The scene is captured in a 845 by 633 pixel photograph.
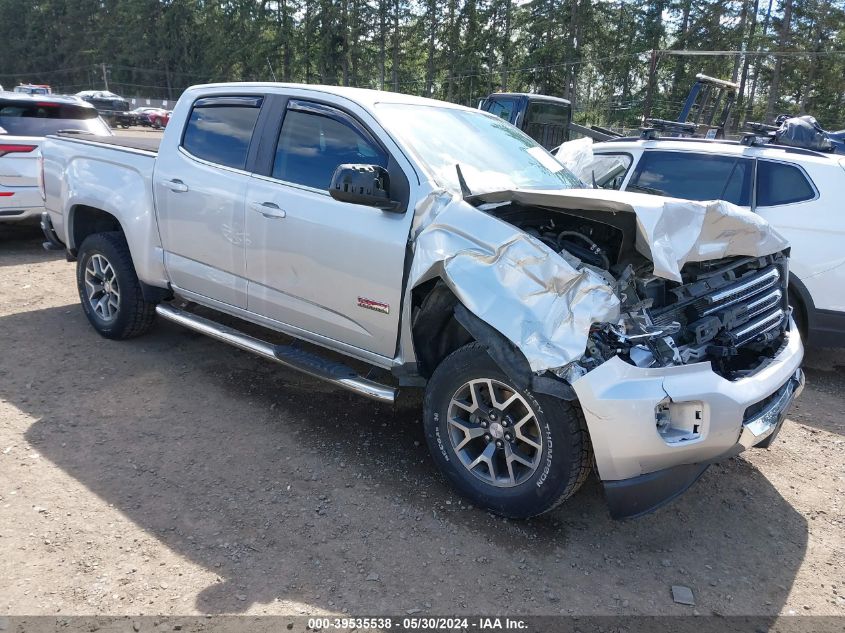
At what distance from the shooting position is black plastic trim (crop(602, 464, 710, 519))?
8.55 feet

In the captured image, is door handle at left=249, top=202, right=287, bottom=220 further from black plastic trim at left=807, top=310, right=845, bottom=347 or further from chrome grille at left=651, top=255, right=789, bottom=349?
black plastic trim at left=807, top=310, right=845, bottom=347

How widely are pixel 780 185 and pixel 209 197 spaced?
14.6 ft

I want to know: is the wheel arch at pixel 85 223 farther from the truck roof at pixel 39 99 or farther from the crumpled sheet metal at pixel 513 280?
the truck roof at pixel 39 99

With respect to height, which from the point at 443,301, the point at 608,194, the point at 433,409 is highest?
the point at 608,194

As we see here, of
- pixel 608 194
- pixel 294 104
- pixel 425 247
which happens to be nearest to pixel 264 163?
pixel 294 104

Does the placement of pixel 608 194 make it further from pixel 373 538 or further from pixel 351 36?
pixel 351 36

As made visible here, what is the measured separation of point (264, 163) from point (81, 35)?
266 ft

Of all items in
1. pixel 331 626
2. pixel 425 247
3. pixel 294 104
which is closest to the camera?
pixel 331 626

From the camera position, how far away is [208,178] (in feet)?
13.5

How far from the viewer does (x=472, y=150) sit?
3740 millimetres

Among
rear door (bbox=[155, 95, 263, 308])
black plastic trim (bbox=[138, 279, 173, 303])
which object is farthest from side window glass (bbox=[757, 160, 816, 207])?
black plastic trim (bbox=[138, 279, 173, 303])

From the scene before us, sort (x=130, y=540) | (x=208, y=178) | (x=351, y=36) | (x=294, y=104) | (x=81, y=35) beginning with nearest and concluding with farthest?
1. (x=130, y=540)
2. (x=294, y=104)
3. (x=208, y=178)
4. (x=351, y=36)
5. (x=81, y=35)

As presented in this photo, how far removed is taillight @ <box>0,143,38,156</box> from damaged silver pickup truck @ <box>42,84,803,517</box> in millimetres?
3967

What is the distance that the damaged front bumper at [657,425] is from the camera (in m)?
2.52
